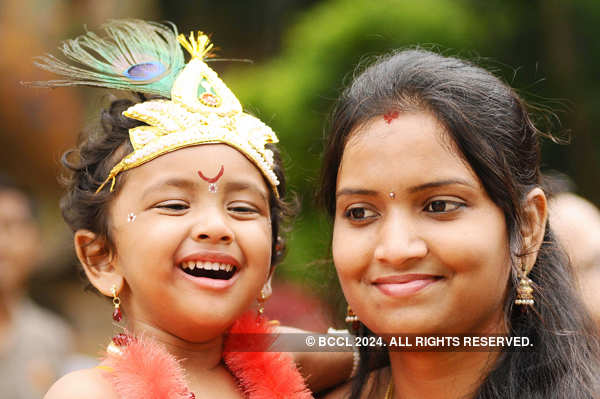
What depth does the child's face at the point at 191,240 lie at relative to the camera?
245cm

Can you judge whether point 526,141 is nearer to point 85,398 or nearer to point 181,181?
point 181,181

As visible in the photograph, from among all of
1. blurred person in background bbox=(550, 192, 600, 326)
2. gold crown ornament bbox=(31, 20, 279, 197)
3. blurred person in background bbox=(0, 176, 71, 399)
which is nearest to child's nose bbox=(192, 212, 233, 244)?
gold crown ornament bbox=(31, 20, 279, 197)

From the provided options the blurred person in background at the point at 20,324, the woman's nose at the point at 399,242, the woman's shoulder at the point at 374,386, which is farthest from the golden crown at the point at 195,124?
the blurred person in background at the point at 20,324

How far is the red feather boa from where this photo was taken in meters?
2.35

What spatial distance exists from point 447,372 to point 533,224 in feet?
1.75

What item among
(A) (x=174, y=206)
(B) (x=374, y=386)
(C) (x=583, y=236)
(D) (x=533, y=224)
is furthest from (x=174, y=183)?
(C) (x=583, y=236)

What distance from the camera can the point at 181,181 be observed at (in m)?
2.50

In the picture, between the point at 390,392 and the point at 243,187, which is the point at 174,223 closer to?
the point at 243,187

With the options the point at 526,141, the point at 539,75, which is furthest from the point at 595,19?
the point at 526,141

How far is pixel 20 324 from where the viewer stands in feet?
17.2

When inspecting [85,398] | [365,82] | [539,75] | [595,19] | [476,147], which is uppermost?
[595,19]

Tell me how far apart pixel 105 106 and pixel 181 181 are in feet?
2.13

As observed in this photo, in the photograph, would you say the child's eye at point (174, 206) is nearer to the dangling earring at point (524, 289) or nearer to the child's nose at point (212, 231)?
the child's nose at point (212, 231)

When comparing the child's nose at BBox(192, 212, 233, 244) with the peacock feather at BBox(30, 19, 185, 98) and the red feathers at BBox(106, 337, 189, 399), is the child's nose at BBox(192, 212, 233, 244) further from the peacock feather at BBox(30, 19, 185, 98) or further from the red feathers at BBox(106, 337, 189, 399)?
the peacock feather at BBox(30, 19, 185, 98)
